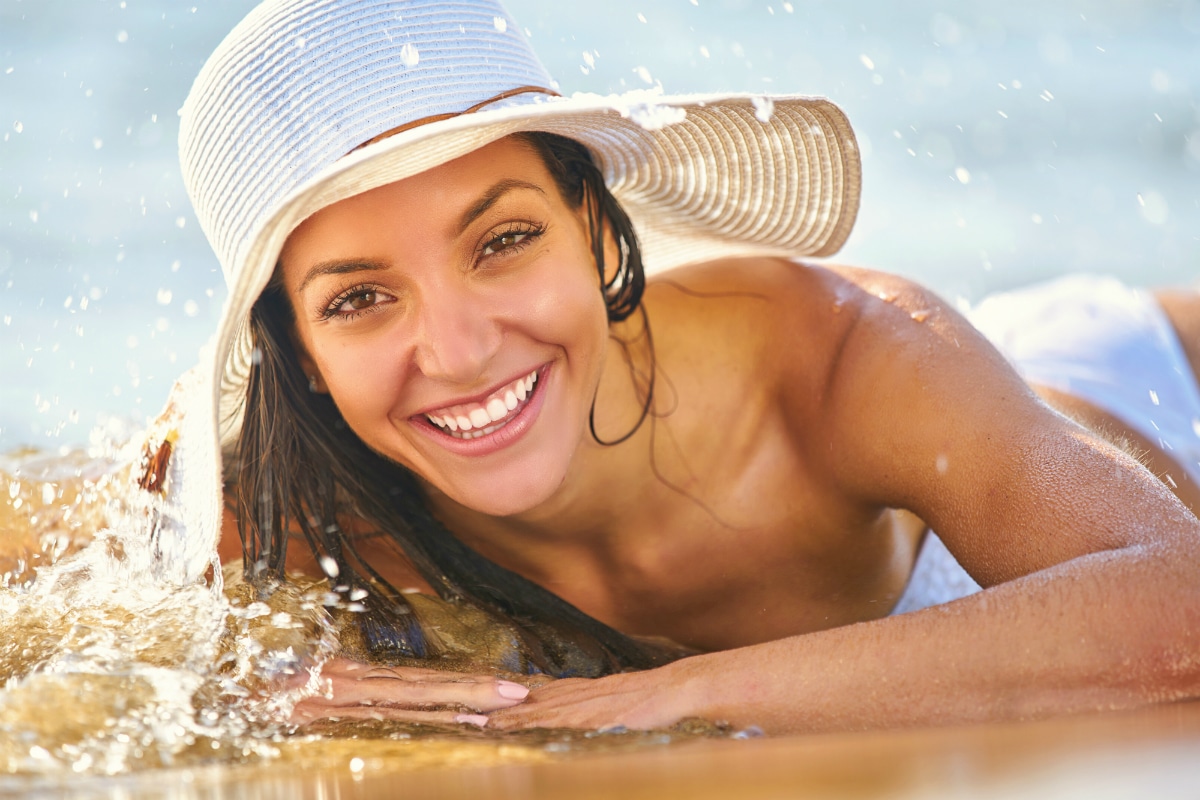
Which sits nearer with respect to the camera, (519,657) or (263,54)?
(263,54)

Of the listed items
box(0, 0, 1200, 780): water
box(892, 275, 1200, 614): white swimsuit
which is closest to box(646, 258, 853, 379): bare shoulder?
box(892, 275, 1200, 614): white swimsuit

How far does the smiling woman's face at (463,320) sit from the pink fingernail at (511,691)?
0.49m

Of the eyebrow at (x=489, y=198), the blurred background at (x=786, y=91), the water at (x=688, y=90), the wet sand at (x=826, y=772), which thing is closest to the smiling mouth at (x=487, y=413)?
the eyebrow at (x=489, y=198)

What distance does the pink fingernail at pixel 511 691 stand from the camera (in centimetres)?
200

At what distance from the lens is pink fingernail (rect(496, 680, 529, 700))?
2.00 m

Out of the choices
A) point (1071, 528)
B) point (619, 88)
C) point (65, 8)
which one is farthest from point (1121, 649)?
point (65, 8)

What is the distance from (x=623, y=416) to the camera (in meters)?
2.74

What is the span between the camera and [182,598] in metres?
2.44

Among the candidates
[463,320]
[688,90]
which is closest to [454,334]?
[463,320]

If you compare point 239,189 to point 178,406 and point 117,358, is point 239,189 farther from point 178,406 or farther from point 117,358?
point 117,358

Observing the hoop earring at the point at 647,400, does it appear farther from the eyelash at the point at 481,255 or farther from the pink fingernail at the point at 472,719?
the pink fingernail at the point at 472,719

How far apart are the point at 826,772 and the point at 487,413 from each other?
1.17 meters

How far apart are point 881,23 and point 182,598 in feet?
24.7

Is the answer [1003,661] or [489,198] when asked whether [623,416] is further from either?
[1003,661]
